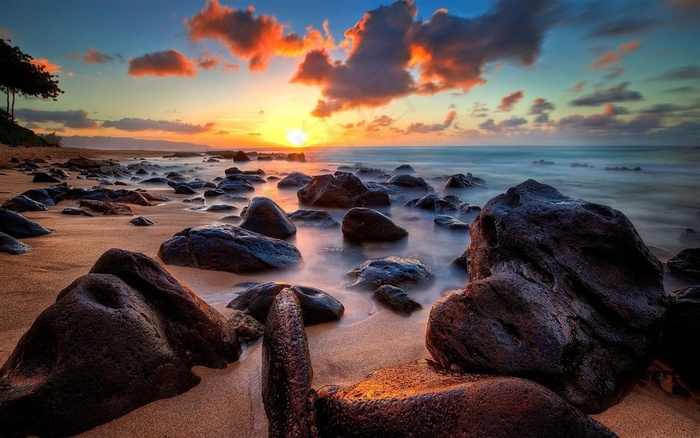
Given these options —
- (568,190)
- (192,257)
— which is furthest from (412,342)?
(568,190)

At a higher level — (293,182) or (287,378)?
(287,378)

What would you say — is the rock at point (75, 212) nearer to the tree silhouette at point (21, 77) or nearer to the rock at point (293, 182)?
the rock at point (293, 182)

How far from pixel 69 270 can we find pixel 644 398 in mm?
5196

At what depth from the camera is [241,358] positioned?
2.43 meters

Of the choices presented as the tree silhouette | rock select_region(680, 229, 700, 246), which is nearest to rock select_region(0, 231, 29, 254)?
rock select_region(680, 229, 700, 246)

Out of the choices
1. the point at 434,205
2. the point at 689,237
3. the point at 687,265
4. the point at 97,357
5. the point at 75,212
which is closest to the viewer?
the point at 97,357

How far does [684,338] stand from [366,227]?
4567 millimetres

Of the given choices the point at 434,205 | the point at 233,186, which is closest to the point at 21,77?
the point at 233,186

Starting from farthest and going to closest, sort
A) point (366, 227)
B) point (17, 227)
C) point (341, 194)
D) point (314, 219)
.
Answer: point (341, 194), point (314, 219), point (366, 227), point (17, 227)

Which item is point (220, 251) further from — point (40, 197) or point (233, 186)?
point (233, 186)

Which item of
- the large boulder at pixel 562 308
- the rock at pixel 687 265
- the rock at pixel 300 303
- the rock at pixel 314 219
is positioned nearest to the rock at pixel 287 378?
the rock at pixel 300 303

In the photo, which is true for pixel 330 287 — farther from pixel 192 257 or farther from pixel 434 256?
pixel 434 256

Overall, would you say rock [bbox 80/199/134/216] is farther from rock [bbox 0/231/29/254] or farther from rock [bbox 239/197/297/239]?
rock [bbox 0/231/29/254]

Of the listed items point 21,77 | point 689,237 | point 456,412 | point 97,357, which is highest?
point 21,77
